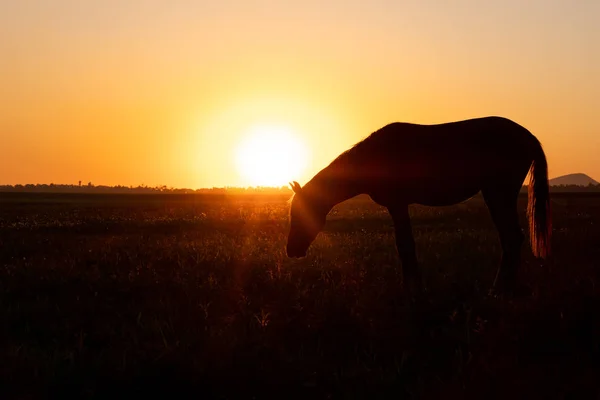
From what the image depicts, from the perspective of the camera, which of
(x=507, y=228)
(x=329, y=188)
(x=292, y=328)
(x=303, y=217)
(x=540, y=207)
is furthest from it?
(x=303, y=217)

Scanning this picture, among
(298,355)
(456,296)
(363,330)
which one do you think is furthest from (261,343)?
(456,296)

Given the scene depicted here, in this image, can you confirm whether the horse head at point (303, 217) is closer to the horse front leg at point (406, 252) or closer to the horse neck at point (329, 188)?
the horse neck at point (329, 188)

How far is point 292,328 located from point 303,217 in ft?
12.8

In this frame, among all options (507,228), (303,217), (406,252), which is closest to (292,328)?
(406,252)

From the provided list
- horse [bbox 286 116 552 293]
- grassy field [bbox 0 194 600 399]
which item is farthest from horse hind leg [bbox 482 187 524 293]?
grassy field [bbox 0 194 600 399]

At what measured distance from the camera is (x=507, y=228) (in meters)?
9.12

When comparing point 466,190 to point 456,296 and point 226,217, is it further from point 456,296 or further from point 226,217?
point 226,217

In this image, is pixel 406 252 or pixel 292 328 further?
pixel 406 252

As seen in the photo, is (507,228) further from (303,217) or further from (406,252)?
(303,217)

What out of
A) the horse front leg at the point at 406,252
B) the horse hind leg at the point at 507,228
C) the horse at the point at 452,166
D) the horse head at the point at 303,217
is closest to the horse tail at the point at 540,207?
the horse at the point at 452,166

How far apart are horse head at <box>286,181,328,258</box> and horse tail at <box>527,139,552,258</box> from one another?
3.55 m

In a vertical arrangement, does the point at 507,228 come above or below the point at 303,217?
below

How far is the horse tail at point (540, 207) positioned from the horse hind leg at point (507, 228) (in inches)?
24.2

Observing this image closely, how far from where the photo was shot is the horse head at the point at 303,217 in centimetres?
1001
